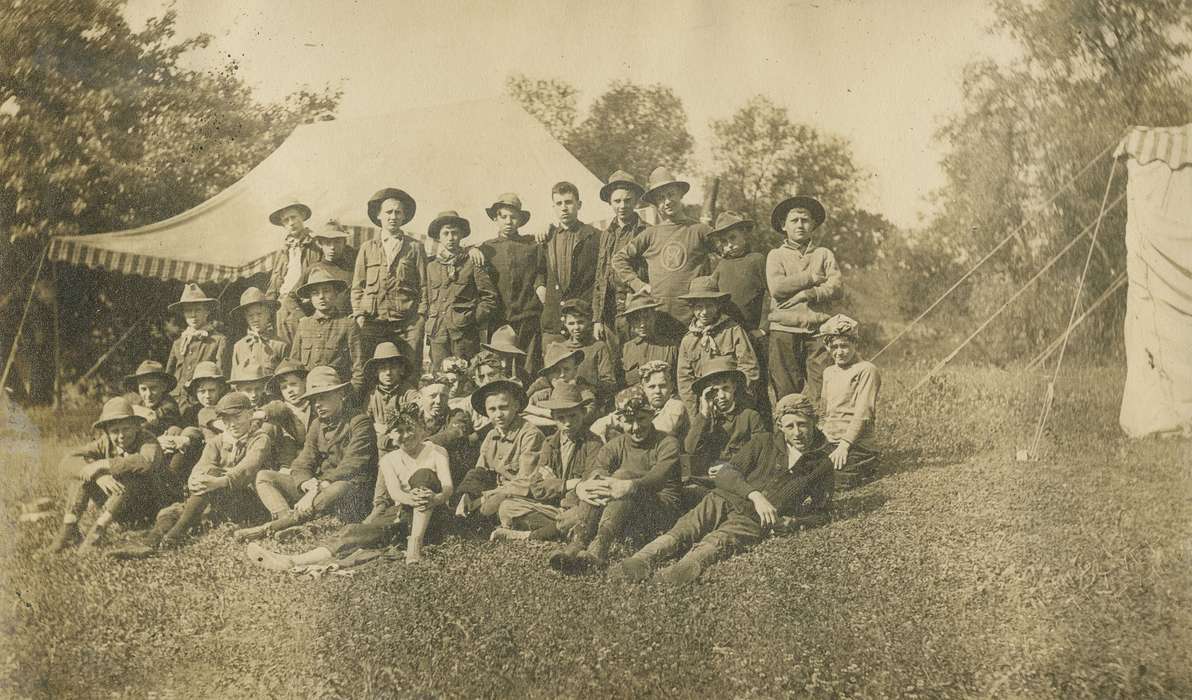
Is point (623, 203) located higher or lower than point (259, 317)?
higher

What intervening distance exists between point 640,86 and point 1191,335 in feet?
9.17

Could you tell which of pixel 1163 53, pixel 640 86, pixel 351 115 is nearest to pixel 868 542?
pixel 640 86

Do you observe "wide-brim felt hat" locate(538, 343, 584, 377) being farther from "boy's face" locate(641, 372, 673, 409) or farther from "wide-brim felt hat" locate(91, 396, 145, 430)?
"wide-brim felt hat" locate(91, 396, 145, 430)

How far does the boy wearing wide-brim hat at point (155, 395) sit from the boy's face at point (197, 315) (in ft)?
0.67

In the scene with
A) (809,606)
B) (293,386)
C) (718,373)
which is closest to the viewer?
(809,606)

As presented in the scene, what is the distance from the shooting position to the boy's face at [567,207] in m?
4.81

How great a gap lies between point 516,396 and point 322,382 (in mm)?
923

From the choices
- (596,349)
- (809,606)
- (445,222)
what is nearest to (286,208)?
(445,222)

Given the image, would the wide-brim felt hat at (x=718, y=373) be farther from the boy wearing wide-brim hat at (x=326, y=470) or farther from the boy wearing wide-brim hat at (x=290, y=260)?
the boy wearing wide-brim hat at (x=290, y=260)

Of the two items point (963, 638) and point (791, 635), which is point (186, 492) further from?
point (963, 638)

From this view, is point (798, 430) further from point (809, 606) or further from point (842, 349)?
point (809, 606)

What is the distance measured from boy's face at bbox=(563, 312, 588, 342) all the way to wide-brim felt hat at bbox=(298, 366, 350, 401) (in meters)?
1.09

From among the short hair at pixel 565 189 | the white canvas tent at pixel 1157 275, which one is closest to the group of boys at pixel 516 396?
the short hair at pixel 565 189

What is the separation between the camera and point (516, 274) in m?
4.84
